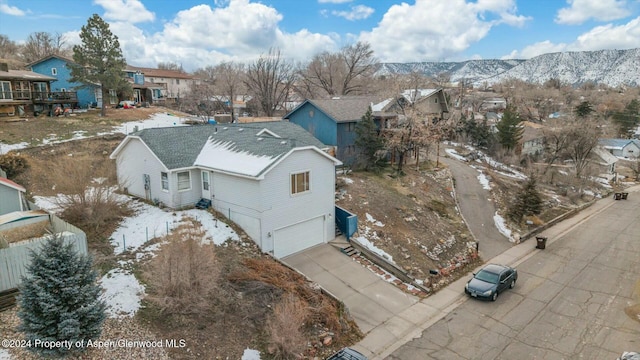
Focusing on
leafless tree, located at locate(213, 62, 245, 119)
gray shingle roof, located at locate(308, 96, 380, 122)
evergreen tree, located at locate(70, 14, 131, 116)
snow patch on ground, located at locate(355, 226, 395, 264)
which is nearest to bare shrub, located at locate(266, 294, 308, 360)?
snow patch on ground, located at locate(355, 226, 395, 264)

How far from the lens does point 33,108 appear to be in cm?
3900

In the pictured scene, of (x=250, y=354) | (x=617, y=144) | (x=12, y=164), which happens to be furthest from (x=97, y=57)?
(x=617, y=144)

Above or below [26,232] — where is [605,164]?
below

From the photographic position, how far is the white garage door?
20484 mm

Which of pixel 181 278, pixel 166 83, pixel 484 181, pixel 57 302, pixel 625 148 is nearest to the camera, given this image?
pixel 57 302

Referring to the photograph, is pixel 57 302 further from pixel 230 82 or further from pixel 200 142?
pixel 230 82

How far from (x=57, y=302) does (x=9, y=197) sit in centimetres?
1233

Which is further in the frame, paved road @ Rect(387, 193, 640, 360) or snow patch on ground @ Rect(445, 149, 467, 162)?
snow patch on ground @ Rect(445, 149, 467, 162)

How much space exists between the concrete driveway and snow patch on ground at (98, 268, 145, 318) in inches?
309

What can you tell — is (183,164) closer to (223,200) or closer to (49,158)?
(223,200)

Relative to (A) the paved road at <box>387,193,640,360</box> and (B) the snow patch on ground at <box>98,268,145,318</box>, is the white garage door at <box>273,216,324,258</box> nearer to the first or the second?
(B) the snow patch on ground at <box>98,268,145,318</box>

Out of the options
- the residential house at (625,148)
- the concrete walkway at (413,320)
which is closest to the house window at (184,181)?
the concrete walkway at (413,320)

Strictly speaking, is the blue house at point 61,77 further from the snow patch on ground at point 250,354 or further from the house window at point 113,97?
the snow patch on ground at point 250,354

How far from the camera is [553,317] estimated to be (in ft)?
57.6
